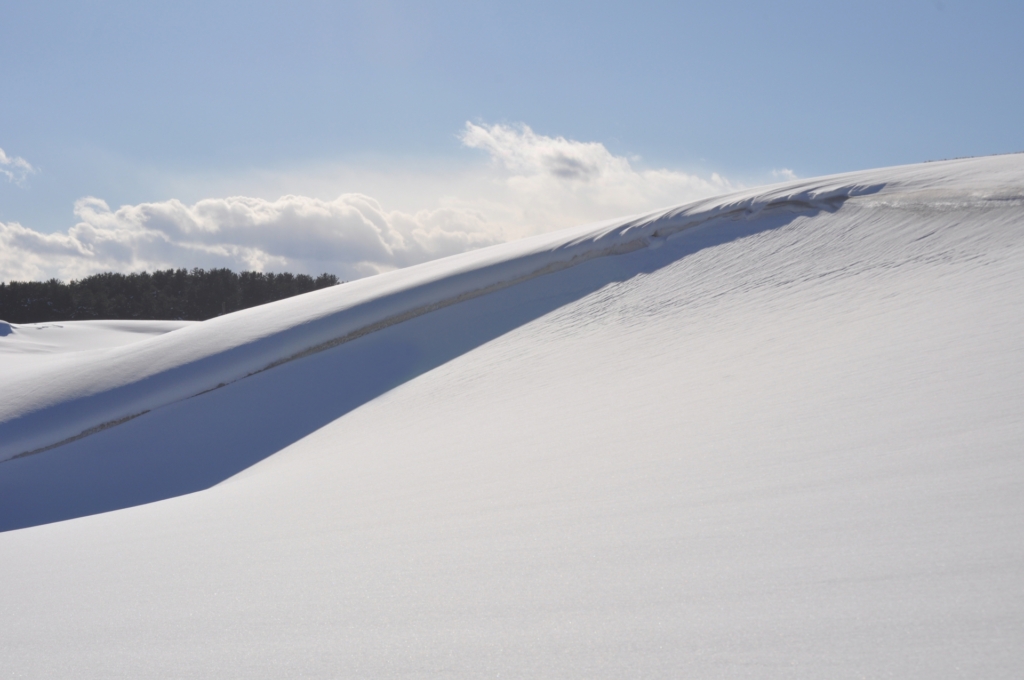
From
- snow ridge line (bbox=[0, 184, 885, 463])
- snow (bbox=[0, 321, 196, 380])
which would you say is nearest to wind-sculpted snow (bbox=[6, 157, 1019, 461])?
snow ridge line (bbox=[0, 184, 885, 463])

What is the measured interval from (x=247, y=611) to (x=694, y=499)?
89 centimetres

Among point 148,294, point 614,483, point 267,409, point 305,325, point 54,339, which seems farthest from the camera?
point 148,294

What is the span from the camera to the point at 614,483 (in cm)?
160

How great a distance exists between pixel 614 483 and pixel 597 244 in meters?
3.52

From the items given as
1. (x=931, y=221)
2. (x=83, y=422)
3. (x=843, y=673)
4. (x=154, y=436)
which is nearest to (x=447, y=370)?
(x=154, y=436)

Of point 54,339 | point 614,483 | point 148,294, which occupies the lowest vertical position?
point 614,483

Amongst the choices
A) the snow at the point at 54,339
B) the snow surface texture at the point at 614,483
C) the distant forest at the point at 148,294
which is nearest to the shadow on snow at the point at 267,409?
the snow surface texture at the point at 614,483

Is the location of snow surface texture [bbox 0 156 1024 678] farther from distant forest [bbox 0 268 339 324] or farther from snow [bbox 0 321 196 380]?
distant forest [bbox 0 268 339 324]

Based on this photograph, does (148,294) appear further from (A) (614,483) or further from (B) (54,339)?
(A) (614,483)

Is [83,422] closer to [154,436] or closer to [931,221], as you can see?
[154,436]

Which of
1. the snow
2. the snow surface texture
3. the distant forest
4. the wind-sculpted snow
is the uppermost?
the distant forest

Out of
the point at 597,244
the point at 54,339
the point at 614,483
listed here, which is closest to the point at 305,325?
the point at 597,244

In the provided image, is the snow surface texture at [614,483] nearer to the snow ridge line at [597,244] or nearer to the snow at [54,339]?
the snow ridge line at [597,244]

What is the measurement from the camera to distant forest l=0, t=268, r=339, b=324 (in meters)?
15.1
